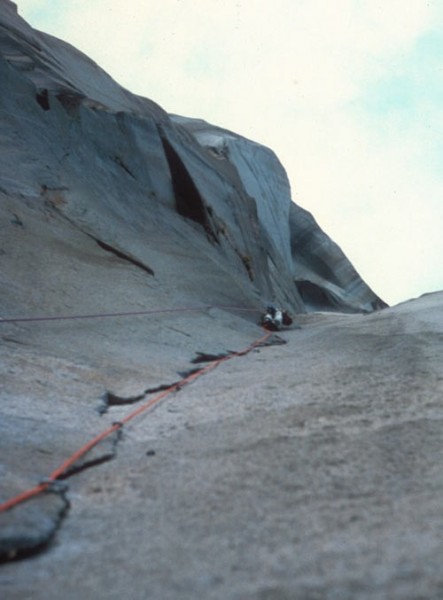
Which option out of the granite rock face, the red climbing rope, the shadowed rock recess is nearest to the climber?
the shadowed rock recess

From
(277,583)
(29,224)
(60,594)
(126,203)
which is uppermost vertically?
(126,203)

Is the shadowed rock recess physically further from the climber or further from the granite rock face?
the climber

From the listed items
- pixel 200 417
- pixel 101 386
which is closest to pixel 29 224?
pixel 101 386

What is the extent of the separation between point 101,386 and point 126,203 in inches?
175

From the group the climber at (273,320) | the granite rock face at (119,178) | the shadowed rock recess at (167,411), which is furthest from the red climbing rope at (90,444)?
the climber at (273,320)

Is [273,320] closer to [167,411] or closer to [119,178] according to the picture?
[119,178]

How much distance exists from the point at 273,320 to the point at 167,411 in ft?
13.1

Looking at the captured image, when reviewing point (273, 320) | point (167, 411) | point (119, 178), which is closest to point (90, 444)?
point (167, 411)

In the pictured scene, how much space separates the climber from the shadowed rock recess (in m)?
0.22

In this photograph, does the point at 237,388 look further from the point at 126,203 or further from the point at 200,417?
the point at 126,203

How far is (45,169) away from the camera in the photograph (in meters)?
6.49

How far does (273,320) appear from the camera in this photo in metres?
6.92

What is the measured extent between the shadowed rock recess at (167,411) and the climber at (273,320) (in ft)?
0.73

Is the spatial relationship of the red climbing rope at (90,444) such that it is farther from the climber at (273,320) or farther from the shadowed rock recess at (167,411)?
the climber at (273,320)
